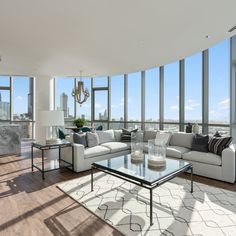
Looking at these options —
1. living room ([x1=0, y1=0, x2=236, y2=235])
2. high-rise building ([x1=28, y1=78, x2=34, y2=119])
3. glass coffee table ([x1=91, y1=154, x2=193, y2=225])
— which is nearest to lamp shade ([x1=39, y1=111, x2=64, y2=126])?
living room ([x1=0, y1=0, x2=236, y2=235])

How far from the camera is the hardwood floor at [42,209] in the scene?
200cm

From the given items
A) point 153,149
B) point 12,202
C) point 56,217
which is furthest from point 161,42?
point 12,202

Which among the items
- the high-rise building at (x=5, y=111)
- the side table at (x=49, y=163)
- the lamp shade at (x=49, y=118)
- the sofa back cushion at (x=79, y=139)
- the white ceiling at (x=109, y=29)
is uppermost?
the white ceiling at (x=109, y=29)

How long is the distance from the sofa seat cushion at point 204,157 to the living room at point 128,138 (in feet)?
0.08

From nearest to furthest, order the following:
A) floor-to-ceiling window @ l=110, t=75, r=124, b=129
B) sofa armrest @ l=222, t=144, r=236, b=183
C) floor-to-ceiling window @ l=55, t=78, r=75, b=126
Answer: sofa armrest @ l=222, t=144, r=236, b=183 < floor-to-ceiling window @ l=110, t=75, r=124, b=129 < floor-to-ceiling window @ l=55, t=78, r=75, b=126

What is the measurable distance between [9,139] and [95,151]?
10.4ft

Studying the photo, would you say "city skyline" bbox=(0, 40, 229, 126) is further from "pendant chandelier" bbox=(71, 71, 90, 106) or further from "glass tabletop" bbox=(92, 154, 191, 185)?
"glass tabletop" bbox=(92, 154, 191, 185)

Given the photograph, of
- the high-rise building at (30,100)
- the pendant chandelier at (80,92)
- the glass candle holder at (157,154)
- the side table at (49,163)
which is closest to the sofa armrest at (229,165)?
the glass candle holder at (157,154)

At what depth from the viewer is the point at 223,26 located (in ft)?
9.61

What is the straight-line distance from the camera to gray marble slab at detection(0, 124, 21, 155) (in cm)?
538

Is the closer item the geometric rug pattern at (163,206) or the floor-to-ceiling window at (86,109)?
the geometric rug pattern at (163,206)

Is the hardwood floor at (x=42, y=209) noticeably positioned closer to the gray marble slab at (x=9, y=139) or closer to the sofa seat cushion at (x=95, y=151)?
the sofa seat cushion at (x=95, y=151)

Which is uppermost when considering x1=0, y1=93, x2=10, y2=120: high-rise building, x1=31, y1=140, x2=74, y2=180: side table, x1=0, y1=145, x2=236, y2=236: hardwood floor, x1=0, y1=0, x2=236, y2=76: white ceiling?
x1=0, y1=0, x2=236, y2=76: white ceiling

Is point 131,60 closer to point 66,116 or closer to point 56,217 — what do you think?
point 56,217
